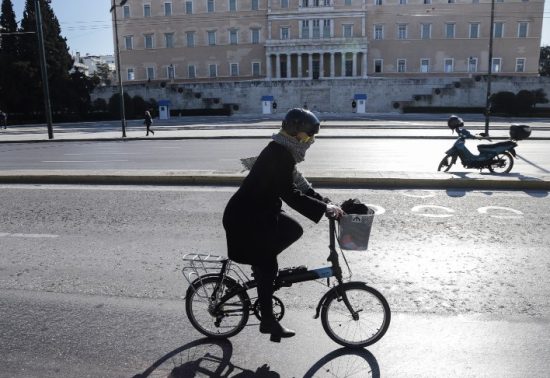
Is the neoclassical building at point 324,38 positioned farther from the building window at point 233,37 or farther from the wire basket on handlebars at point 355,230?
the wire basket on handlebars at point 355,230

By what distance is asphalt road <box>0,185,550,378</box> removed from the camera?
3746 mm

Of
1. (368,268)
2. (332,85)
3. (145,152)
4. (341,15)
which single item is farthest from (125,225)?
(341,15)

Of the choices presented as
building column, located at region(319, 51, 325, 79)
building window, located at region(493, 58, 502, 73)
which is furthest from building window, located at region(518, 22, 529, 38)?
building column, located at region(319, 51, 325, 79)

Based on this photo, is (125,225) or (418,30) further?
(418,30)

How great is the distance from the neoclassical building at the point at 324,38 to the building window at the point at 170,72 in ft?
0.50

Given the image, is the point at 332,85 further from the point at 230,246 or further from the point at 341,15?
the point at 230,246

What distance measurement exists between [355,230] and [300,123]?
0.88 meters

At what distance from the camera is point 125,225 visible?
25.0ft

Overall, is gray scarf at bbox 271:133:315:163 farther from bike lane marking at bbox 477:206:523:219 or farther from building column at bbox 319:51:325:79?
building column at bbox 319:51:325:79

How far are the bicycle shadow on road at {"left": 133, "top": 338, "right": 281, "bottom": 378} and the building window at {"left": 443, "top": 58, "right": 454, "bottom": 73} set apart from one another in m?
70.6

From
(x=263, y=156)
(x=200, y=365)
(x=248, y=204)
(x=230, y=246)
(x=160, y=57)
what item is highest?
(x=160, y=57)

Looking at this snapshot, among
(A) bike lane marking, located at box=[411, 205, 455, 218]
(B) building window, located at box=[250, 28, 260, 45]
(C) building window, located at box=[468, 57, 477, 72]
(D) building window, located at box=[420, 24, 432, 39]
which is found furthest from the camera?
(B) building window, located at box=[250, 28, 260, 45]

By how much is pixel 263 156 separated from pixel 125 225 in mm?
4729

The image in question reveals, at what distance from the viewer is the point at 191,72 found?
73312 mm
